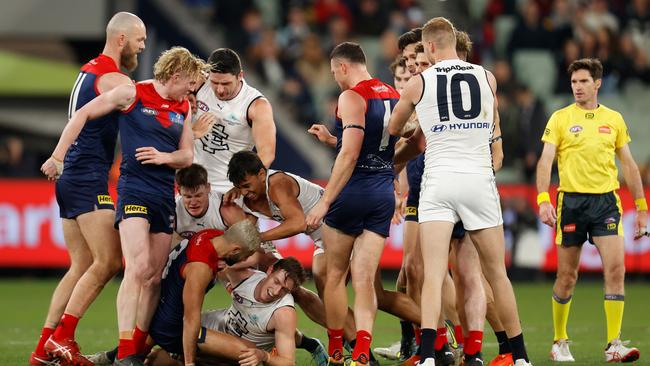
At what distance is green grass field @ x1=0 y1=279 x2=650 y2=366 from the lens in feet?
34.6

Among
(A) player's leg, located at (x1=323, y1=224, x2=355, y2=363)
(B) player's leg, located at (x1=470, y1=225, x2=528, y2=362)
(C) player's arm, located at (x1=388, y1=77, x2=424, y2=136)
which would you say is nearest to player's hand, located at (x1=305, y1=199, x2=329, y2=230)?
(A) player's leg, located at (x1=323, y1=224, x2=355, y2=363)

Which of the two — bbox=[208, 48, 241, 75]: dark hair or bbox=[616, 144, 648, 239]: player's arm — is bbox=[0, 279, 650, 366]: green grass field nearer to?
bbox=[616, 144, 648, 239]: player's arm

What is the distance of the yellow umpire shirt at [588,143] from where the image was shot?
10273mm

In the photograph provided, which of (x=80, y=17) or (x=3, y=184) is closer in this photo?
(x=3, y=184)

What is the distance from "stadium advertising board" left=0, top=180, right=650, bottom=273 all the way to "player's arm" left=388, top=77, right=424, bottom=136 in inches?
361

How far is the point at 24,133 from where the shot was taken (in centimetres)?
2262

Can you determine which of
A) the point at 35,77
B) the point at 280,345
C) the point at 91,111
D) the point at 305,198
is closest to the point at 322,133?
the point at 305,198

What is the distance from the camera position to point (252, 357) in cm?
886

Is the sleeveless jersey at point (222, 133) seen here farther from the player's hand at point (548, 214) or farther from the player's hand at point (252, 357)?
the player's hand at point (548, 214)

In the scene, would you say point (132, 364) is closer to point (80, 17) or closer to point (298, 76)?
point (298, 76)

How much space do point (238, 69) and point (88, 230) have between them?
72.7 inches

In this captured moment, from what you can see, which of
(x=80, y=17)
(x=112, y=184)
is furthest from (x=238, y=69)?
(x=80, y=17)

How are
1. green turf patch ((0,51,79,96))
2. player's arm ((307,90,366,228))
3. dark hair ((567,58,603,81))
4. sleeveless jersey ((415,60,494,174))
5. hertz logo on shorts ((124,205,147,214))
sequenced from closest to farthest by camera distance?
sleeveless jersey ((415,60,494,174))
player's arm ((307,90,366,228))
hertz logo on shorts ((124,205,147,214))
dark hair ((567,58,603,81))
green turf patch ((0,51,79,96))

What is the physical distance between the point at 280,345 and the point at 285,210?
1043 millimetres
